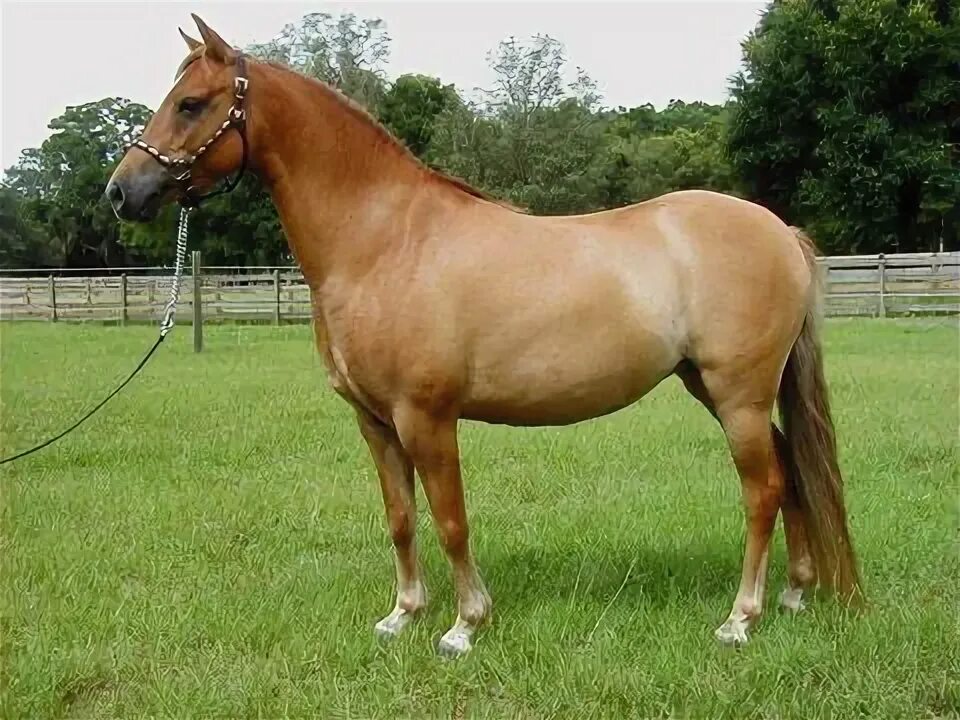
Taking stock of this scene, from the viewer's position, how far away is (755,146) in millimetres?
28000

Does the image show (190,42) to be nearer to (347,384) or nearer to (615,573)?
(347,384)

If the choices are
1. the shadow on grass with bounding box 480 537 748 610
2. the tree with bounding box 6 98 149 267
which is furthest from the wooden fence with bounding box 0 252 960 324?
the shadow on grass with bounding box 480 537 748 610

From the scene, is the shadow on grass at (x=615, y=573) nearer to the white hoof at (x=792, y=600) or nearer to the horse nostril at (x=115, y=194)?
the white hoof at (x=792, y=600)

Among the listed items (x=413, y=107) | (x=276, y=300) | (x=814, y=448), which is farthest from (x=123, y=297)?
(x=814, y=448)

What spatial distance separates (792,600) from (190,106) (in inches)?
122

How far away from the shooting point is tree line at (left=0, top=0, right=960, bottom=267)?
21938 mm

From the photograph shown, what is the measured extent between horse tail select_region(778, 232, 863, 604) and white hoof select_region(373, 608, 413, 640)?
170cm

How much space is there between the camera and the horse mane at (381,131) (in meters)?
3.42

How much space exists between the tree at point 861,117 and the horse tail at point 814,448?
950 inches

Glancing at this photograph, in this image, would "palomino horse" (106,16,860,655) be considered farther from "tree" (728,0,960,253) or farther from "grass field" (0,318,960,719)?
"tree" (728,0,960,253)

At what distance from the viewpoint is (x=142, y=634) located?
342cm

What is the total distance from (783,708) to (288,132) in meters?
2.64

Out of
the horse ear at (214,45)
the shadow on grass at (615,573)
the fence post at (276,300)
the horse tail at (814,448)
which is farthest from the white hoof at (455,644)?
the fence post at (276,300)

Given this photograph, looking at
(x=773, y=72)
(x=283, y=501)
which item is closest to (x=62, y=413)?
(x=283, y=501)
